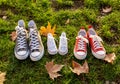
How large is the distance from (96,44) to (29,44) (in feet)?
2.56

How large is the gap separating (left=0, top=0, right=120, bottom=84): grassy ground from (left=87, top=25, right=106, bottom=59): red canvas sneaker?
8 cm

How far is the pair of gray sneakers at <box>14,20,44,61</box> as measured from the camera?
337 cm

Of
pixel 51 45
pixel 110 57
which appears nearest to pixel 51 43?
pixel 51 45

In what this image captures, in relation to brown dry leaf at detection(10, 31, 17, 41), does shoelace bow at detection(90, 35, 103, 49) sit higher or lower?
higher

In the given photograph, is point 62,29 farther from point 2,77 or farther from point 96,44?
point 2,77

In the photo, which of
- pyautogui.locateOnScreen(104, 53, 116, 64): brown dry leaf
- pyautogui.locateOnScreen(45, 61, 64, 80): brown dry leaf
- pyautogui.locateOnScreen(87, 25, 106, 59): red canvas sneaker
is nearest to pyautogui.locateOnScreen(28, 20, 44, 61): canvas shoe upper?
pyautogui.locateOnScreen(45, 61, 64, 80): brown dry leaf

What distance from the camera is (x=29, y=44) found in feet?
11.4

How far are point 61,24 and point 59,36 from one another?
23 centimetres

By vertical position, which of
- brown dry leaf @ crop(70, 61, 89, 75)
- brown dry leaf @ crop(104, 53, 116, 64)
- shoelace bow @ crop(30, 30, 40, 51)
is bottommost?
brown dry leaf @ crop(70, 61, 89, 75)

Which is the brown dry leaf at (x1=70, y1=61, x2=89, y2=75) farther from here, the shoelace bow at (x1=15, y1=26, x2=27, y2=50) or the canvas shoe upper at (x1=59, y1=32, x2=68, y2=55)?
the shoelace bow at (x1=15, y1=26, x2=27, y2=50)

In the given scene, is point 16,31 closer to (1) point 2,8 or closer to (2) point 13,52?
(2) point 13,52

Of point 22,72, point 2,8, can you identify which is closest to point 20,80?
point 22,72

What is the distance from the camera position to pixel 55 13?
400 cm

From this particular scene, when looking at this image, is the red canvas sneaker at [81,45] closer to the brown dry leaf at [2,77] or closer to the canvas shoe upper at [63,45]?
the canvas shoe upper at [63,45]
